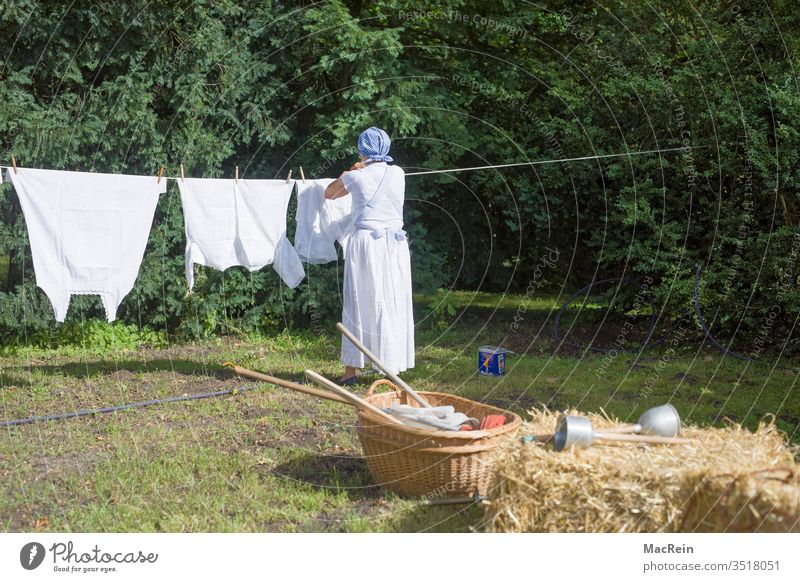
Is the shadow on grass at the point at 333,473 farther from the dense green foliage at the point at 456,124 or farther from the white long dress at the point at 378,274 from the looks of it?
the dense green foliage at the point at 456,124

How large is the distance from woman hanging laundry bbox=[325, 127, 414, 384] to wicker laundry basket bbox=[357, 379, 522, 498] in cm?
215

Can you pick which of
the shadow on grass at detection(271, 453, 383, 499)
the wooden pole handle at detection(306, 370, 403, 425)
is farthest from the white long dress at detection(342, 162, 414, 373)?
the wooden pole handle at detection(306, 370, 403, 425)

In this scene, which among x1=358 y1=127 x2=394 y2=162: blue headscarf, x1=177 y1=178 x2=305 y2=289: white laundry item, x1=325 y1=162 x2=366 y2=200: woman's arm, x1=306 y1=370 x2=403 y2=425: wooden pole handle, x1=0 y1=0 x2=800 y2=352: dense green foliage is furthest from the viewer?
x1=0 y1=0 x2=800 y2=352: dense green foliage

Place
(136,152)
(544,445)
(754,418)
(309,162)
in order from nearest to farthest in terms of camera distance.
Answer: (544,445)
(754,418)
(136,152)
(309,162)

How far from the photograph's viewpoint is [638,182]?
8.30m

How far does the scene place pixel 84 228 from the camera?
6.29 m

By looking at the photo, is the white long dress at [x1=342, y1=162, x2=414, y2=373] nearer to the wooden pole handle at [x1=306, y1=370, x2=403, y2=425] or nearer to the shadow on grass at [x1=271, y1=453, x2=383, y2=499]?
the shadow on grass at [x1=271, y1=453, x2=383, y2=499]

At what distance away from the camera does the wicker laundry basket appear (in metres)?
4.15

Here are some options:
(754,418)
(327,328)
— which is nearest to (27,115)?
(327,328)

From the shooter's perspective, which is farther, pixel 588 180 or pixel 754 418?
pixel 588 180

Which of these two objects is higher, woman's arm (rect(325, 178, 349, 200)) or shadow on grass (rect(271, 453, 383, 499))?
woman's arm (rect(325, 178, 349, 200))

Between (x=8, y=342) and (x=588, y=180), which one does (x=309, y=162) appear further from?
(x=8, y=342)

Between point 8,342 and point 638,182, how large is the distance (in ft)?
21.7

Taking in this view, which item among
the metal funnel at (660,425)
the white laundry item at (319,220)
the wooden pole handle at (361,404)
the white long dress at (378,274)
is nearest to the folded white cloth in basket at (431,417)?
the wooden pole handle at (361,404)
